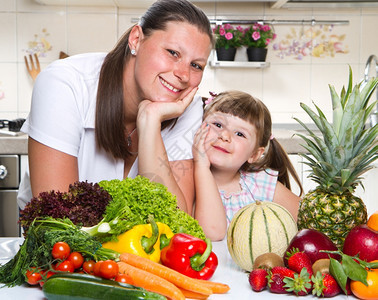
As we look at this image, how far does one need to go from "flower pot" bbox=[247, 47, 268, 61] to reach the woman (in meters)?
2.07

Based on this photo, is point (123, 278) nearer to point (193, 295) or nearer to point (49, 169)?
point (193, 295)

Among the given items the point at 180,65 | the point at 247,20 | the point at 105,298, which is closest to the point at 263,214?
the point at 105,298

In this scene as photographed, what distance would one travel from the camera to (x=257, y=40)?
12.1 ft

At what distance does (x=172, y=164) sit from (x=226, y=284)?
790 mm

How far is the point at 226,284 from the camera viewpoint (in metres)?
1.00

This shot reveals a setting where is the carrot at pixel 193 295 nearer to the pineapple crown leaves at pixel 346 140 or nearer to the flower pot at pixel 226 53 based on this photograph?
the pineapple crown leaves at pixel 346 140

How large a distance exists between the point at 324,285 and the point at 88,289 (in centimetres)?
42

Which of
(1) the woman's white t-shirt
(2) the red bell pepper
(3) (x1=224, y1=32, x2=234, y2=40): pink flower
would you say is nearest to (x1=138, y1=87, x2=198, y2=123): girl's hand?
(1) the woman's white t-shirt

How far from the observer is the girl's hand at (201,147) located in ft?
5.72

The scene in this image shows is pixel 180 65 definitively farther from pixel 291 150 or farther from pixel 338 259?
pixel 291 150

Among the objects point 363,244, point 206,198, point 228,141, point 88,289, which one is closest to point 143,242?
point 88,289

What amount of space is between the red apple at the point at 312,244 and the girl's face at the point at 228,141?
811 mm

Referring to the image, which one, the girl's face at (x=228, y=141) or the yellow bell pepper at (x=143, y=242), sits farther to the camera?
the girl's face at (x=228, y=141)

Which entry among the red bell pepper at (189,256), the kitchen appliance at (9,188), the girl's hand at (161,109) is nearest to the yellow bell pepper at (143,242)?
the red bell pepper at (189,256)
